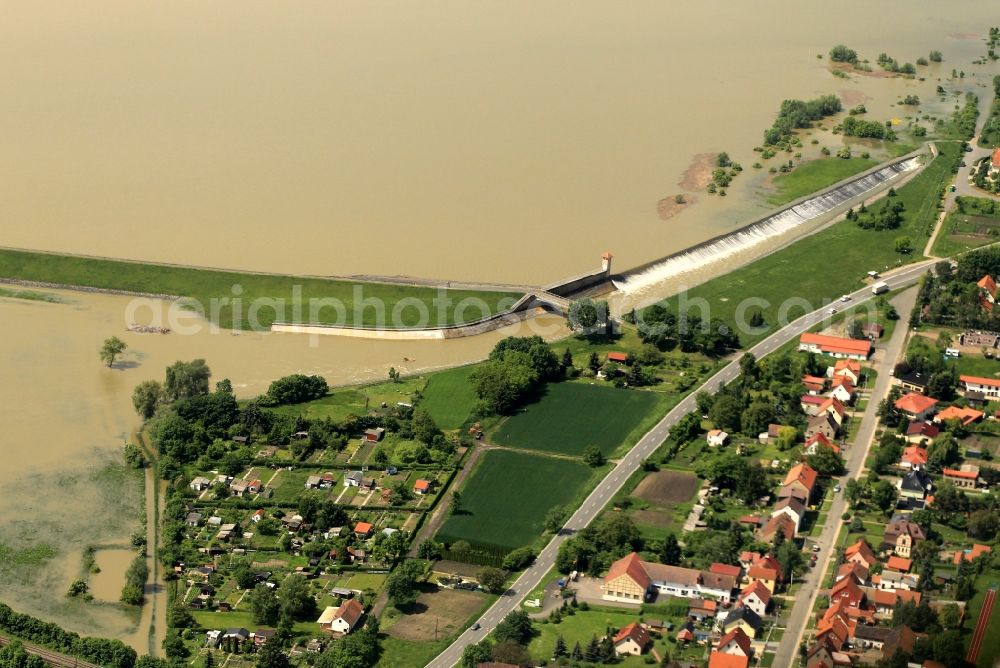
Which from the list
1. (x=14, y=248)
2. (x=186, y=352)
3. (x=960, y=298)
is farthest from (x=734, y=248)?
(x=14, y=248)

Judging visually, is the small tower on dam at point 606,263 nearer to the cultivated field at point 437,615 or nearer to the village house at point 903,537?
the village house at point 903,537

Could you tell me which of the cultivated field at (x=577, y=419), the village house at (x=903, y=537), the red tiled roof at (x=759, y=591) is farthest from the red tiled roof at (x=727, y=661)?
the cultivated field at (x=577, y=419)

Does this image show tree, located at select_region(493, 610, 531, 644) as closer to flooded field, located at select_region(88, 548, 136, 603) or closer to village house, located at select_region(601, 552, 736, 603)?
village house, located at select_region(601, 552, 736, 603)

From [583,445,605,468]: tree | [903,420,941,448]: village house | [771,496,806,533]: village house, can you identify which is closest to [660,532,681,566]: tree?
[771,496,806,533]: village house

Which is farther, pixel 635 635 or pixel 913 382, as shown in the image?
pixel 913 382

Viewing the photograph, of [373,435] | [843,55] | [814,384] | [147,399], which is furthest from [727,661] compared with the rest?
[843,55]

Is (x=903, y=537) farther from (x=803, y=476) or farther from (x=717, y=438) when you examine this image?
(x=717, y=438)
